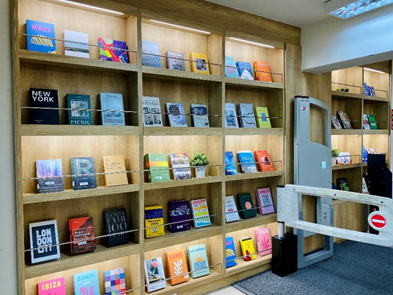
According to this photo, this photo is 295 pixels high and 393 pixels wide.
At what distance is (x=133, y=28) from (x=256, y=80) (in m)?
1.54

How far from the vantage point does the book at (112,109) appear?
2693 millimetres

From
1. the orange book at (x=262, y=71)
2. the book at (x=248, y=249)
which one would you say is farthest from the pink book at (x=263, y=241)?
the orange book at (x=262, y=71)

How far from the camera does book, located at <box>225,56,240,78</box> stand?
3.42 meters

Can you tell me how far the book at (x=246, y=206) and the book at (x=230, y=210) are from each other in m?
0.10

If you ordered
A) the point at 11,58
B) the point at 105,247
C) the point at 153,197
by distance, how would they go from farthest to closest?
the point at 153,197
the point at 105,247
the point at 11,58

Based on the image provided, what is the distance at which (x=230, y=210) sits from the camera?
3527mm

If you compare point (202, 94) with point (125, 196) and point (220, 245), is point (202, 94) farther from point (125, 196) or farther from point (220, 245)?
point (220, 245)

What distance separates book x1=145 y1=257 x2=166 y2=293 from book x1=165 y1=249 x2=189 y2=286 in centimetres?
10

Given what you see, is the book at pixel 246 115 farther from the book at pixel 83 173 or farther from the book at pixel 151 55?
the book at pixel 83 173

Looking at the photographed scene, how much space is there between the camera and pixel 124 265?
9.72ft

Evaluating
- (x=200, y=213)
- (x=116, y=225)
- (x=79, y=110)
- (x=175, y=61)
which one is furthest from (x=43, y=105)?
(x=200, y=213)

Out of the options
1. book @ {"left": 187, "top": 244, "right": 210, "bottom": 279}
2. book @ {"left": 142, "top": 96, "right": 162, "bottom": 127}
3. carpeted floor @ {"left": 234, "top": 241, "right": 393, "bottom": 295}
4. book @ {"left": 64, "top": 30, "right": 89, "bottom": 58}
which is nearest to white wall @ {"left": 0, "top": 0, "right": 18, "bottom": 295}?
book @ {"left": 64, "top": 30, "right": 89, "bottom": 58}

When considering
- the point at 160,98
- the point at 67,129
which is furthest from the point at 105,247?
the point at 160,98

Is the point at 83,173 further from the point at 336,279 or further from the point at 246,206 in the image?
the point at 336,279
